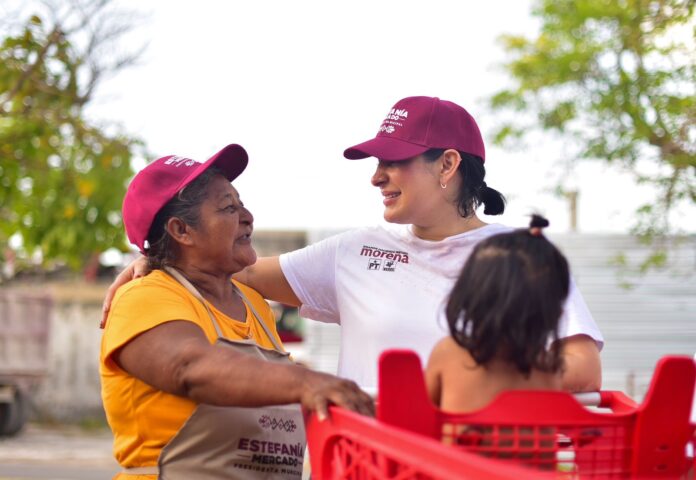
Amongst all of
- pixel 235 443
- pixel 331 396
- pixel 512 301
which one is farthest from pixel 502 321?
pixel 235 443

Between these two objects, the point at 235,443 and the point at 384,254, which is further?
the point at 384,254

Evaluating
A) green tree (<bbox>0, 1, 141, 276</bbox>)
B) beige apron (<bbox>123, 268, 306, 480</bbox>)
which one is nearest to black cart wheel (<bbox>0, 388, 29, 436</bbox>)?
green tree (<bbox>0, 1, 141, 276</bbox>)

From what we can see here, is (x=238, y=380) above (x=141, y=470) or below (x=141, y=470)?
above

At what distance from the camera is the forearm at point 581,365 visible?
291 cm

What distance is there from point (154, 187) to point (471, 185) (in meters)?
0.96

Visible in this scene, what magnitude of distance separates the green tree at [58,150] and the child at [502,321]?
16.3 feet

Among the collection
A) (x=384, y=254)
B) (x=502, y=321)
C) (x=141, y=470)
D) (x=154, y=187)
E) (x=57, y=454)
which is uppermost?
(x=154, y=187)

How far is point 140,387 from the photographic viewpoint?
2834 mm

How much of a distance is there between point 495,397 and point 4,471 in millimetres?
11587

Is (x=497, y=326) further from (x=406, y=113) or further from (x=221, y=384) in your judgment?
(x=406, y=113)

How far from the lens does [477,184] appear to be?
3.54 meters

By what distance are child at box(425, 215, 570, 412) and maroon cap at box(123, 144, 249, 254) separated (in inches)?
42.1

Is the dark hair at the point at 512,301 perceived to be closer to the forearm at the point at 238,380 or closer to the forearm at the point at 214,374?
the forearm at the point at 214,374

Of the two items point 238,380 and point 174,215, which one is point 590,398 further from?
point 174,215
